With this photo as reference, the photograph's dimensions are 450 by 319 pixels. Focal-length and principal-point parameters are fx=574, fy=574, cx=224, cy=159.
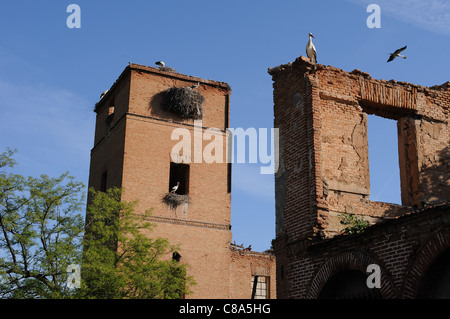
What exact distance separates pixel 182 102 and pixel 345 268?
15.4 meters

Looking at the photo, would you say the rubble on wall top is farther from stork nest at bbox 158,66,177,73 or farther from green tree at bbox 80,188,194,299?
stork nest at bbox 158,66,177,73

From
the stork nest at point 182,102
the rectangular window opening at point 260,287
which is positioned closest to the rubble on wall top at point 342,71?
the stork nest at point 182,102

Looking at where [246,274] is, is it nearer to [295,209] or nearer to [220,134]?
[220,134]

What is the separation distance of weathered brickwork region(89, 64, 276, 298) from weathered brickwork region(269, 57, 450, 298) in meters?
10.6

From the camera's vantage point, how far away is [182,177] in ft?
84.0

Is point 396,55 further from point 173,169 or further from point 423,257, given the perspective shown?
point 173,169

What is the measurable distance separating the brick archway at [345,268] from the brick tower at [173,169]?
1203cm

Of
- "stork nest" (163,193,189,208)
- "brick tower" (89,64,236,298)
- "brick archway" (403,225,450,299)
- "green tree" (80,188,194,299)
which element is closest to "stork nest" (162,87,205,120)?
"brick tower" (89,64,236,298)

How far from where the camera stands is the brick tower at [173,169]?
23453 mm

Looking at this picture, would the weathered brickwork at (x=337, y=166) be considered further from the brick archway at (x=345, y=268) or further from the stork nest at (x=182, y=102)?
the stork nest at (x=182, y=102)

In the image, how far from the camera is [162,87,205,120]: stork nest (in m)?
25.0
